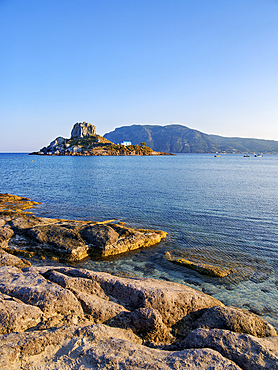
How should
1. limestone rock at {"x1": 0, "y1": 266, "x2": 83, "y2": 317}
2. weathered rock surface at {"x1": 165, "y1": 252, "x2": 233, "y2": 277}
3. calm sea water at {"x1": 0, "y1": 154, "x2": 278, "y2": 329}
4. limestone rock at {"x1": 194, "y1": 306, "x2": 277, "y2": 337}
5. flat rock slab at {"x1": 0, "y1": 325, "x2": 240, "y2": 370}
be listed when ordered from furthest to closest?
weathered rock surface at {"x1": 165, "y1": 252, "x2": 233, "y2": 277} → calm sea water at {"x1": 0, "y1": 154, "x2": 278, "y2": 329} → limestone rock at {"x1": 194, "y1": 306, "x2": 277, "y2": 337} → limestone rock at {"x1": 0, "y1": 266, "x2": 83, "y2": 317} → flat rock slab at {"x1": 0, "y1": 325, "x2": 240, "y2": 370}

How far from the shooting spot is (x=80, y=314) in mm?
8055

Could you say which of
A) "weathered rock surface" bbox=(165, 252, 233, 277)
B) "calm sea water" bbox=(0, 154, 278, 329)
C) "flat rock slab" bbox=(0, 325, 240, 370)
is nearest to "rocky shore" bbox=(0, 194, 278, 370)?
"flat rock slab" bbox=(0, 325, 240, 370)

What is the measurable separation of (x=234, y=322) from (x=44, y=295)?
7.15 m

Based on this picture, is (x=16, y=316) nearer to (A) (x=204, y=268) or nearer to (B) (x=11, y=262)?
(B) (x=11, y=262)

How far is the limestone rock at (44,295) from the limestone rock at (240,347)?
13.5 feet

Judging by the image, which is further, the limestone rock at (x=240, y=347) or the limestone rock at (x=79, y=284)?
the limestone rock at (x=79, y=284)

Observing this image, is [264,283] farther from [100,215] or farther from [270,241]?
[100,215]

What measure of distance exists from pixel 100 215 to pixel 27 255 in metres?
11.8

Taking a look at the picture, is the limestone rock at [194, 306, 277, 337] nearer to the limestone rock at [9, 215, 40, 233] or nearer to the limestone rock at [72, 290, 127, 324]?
the limestone rock at [72, 290, 127, 324]

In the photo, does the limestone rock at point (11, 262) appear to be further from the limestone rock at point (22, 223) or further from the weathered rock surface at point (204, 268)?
the weathered rock surface at point (204, 268)

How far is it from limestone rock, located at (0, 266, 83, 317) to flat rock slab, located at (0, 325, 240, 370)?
4.00 feet

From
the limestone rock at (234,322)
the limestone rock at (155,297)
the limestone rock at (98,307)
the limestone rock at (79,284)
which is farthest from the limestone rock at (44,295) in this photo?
the limestone rock at (234,322)

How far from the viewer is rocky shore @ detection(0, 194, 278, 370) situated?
5836mm

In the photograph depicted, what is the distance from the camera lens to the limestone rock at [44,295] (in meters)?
7.76
